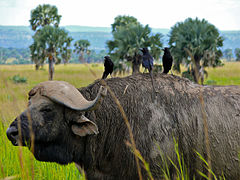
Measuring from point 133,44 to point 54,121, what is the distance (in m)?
24.3

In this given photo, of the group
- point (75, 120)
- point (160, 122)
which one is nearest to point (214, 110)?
point (160, 122)

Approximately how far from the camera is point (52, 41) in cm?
3950

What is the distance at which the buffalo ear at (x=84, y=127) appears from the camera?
2727 millimetres

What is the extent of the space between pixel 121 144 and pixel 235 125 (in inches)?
52.6

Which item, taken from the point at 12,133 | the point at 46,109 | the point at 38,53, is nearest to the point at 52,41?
the point at 38,53

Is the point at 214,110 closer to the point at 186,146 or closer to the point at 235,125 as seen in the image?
the point at 235,125

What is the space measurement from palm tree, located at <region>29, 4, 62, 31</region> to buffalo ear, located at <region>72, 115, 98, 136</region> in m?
53.6

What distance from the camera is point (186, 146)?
3.01 m

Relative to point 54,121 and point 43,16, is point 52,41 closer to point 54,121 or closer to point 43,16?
point 43,16

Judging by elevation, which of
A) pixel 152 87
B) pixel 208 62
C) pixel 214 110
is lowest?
pixel 208 62

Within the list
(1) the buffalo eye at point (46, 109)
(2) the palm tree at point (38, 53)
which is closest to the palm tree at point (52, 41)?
(2) the palm tree at point (38, 53)

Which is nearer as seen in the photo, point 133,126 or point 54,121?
point 54,121

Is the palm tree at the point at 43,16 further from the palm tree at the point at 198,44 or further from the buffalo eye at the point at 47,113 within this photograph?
the buffalo eye at the point at 47,113

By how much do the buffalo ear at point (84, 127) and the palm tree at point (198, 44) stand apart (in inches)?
897
